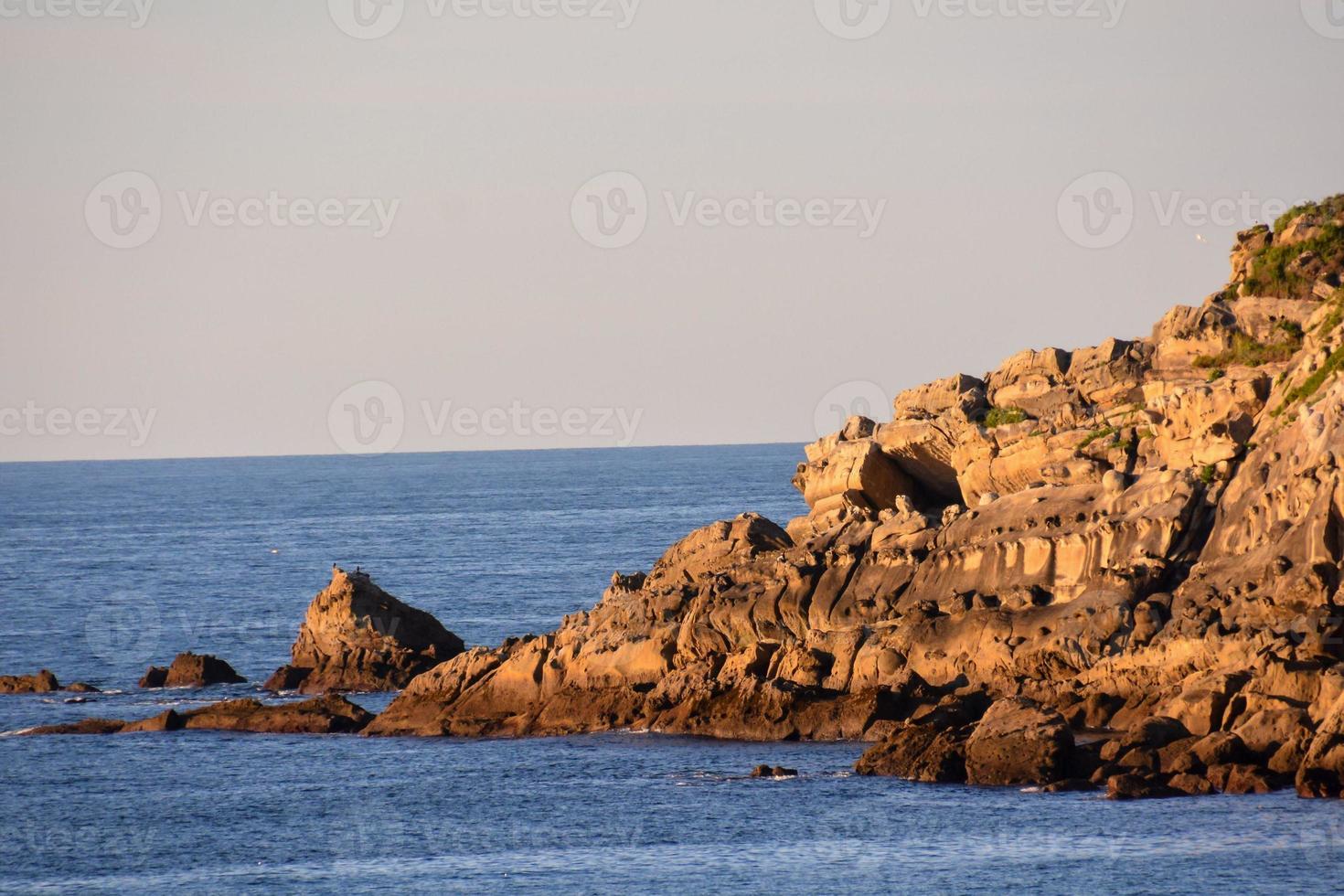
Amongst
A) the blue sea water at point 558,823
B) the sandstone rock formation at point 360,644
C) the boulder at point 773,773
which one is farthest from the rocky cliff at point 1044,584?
the sandstone rock formation at point 360,644

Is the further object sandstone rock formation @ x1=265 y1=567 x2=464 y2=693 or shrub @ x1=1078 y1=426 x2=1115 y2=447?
sandstone rock formation @ x1=265 y1=567 x2=464 y2=693

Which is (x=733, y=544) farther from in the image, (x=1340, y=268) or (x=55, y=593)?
(x=55, y=593)

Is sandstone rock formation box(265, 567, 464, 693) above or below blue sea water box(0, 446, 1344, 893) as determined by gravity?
above

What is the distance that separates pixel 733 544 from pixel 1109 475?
15.2 metres

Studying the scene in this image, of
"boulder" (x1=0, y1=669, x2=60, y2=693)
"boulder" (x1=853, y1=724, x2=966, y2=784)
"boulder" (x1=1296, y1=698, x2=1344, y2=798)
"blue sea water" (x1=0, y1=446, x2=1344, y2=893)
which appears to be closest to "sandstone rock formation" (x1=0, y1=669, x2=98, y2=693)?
"boulder" (x1=0, y1=669, x2=60, y2=693)

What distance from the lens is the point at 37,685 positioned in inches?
2933

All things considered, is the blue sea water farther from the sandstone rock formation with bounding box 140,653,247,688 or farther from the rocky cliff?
the rocky cliff

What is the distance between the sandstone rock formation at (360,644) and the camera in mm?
72000

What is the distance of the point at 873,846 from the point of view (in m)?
42.8

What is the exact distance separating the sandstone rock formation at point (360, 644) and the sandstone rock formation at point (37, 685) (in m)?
7.78

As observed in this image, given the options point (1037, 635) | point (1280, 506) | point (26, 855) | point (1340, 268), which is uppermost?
point (1340, 268)

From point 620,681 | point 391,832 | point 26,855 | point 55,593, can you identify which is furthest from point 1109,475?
point 55,593

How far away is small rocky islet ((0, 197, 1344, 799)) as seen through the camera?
4722 centimetres

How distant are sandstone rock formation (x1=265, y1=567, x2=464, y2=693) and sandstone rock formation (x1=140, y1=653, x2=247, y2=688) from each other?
3.34m
